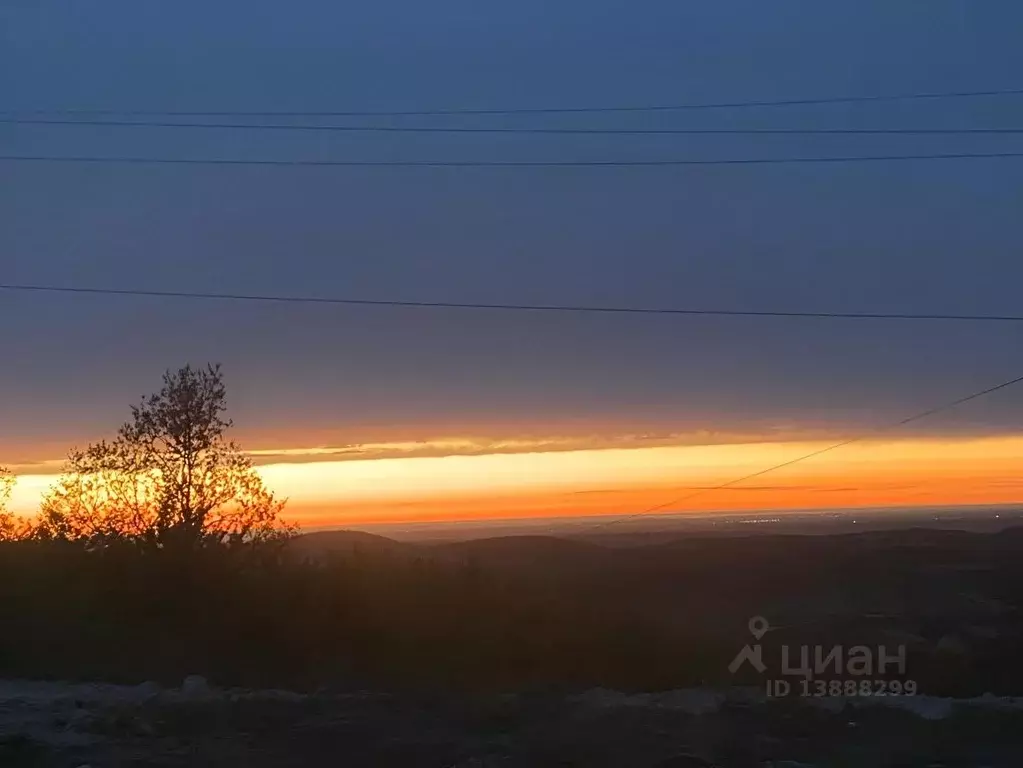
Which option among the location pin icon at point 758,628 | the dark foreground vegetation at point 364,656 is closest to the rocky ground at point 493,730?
the dark foreground vegetation at point 364,656

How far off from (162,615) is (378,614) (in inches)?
213

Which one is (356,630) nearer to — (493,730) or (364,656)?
(364,656)

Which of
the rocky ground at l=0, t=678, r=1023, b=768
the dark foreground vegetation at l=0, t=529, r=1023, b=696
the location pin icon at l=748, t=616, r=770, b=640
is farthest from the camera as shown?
the location pin icon at l=748, t=616, r=770, b=640

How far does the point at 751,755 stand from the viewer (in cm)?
1364

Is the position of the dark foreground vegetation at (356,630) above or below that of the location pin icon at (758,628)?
above

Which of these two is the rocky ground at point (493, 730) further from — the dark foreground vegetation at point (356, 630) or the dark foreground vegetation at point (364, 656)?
the dark foreground vegetation at point (356, 630)

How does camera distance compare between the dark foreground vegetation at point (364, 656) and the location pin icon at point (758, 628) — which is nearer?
the dark foreground vegetation at point (364, 656)

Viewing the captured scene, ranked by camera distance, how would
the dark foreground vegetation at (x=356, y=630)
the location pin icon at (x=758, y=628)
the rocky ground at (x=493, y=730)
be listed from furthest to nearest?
the location pin icon at (x=758, y=628) → the dark foreground vegetation at (x=356, y=630) → the rocky ground at (x=493, y=730)

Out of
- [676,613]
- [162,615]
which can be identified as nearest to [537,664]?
[162,615]

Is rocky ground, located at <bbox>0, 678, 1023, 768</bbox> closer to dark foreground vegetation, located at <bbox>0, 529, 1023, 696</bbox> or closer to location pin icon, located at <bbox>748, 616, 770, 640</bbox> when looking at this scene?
dark foreground vegetation, located at <bbox>0, 529, 1023, 696</bbox>

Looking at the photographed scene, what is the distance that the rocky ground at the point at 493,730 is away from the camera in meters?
13.5

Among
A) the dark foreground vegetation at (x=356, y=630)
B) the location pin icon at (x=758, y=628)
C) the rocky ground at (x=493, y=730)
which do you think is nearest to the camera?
the rocky ground at (x=493, y=730)

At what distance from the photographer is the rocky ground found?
13477 mm

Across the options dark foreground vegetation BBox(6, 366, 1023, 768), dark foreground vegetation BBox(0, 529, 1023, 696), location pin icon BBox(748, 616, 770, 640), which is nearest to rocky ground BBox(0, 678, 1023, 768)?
dark foreground vegetation BBox(6, 366, 1023, 768)
